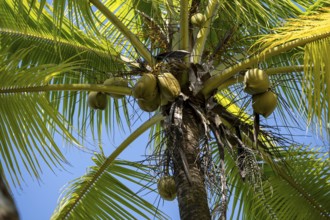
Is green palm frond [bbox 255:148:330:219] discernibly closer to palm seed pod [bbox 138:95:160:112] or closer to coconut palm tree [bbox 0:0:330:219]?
coconut palm tree [bbox 0:0:330:219]

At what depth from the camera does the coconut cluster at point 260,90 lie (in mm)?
3559

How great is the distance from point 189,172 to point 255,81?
66 centimetres

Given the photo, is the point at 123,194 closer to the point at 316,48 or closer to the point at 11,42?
the point at 11,42

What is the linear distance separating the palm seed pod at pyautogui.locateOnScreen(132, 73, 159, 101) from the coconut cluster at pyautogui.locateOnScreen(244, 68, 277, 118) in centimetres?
55

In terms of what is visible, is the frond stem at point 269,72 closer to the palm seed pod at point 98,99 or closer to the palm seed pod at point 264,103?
the palm seed pod at point 264,103

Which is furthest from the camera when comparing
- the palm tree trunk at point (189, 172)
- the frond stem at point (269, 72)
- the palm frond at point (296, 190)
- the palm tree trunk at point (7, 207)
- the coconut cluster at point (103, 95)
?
the palm frond at point (296, 190)

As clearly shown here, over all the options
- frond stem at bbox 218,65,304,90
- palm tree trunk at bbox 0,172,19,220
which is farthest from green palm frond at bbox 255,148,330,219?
palm tree trunk at bbox 0,172,19,220

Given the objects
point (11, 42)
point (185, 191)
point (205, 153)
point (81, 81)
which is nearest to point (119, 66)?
point (81, 81)

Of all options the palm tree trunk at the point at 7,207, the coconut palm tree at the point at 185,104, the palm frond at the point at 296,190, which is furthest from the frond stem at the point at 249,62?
the palm tree trunk at the point at 7,207

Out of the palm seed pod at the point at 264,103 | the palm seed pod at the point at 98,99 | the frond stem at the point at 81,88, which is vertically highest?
the palm seed pod at the point at 98,99

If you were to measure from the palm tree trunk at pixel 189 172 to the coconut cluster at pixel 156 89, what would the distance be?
0.60 feet

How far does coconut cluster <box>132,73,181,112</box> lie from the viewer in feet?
11.2

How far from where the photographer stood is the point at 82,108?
17.8 feet

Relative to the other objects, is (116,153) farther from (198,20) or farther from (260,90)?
(260,90)
